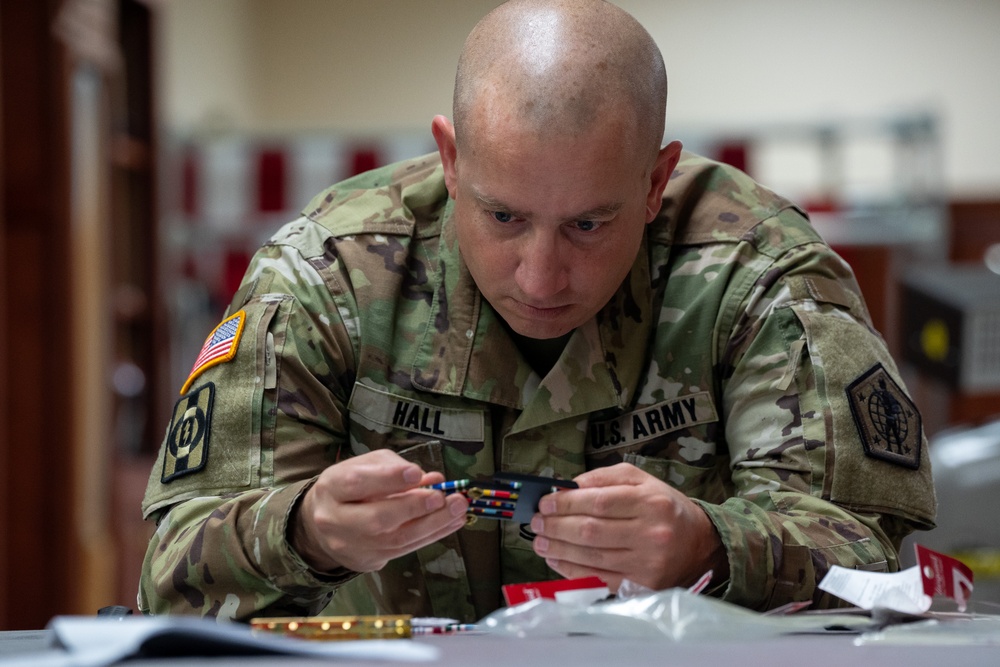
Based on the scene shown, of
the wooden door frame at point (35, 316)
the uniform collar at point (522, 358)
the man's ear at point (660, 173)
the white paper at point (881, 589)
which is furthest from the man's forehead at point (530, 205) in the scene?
the wooden door frame at point (35, 316)

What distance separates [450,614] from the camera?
4.89 ft

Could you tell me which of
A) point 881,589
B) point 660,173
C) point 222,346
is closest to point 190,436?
point 222,346

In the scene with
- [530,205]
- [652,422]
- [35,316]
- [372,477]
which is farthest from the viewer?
[35,316]

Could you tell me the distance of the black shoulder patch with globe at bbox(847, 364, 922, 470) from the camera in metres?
1.34

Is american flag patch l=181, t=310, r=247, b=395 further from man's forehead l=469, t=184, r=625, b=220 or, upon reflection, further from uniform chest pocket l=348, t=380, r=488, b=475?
man's forehead l=469, t=184, r=625, b=220

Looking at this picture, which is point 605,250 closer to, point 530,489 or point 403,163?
point 530,489

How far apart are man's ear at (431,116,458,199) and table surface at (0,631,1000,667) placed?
0.66 meters

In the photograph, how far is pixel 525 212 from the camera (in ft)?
4.11

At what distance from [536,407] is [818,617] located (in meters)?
0.52

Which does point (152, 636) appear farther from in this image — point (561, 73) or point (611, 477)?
point (561, 73)

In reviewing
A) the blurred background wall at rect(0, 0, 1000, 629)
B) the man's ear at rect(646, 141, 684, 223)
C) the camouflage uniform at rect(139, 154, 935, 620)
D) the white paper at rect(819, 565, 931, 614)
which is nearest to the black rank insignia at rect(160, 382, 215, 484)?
the camouflage uniform at rect(139, 154, 935, 620)

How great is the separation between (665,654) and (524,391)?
0.68 m

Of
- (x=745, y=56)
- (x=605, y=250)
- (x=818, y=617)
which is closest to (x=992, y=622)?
(x=818, y=617)

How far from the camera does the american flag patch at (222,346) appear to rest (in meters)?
1.35
